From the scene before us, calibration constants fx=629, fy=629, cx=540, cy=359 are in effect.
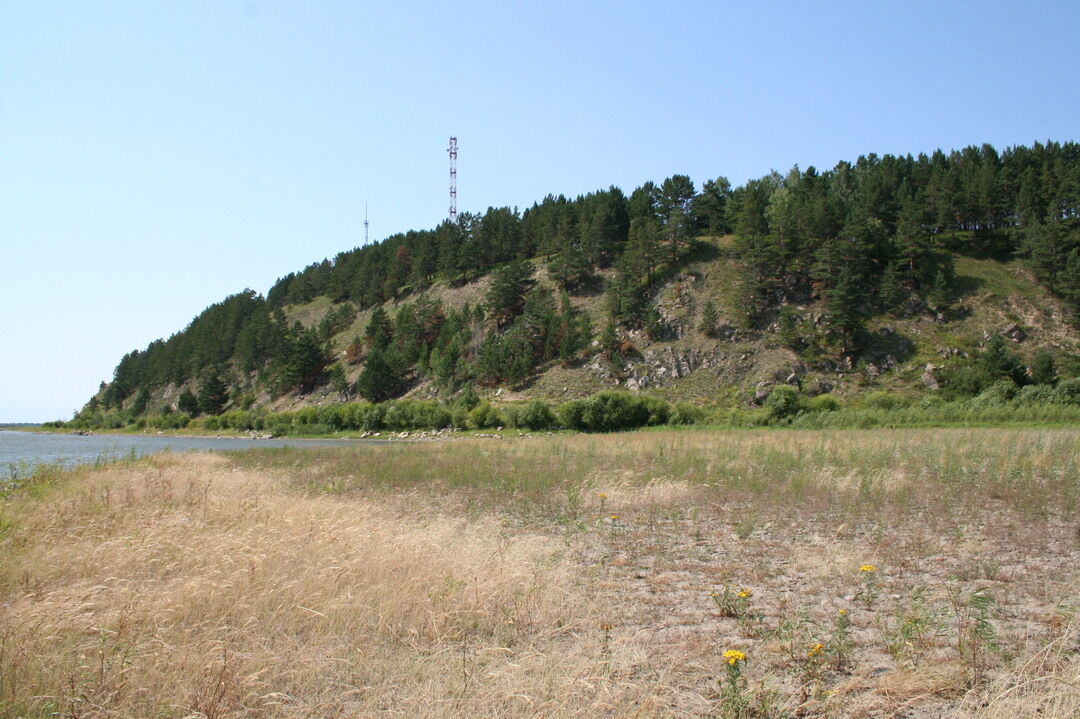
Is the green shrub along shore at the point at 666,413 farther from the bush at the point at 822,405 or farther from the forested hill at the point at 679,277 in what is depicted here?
the forested hill at the point at 679,277

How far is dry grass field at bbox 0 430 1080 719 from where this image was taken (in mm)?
4324

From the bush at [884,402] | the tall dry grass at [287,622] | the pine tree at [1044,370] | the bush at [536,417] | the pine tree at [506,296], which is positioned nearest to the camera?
the tall dry grass at [287,622]

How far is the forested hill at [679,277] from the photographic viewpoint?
7644cm

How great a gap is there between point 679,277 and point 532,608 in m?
85.3

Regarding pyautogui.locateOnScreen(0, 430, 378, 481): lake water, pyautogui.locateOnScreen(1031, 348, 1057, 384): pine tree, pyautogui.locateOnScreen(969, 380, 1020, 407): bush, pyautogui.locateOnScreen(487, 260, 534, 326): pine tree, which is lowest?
pyautogui.locateOnScreen(0, 430, 378, 481): lake water

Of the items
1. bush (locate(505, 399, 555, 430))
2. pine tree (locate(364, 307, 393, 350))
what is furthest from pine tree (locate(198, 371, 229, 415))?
bush (locate(505, 399, 555, 430))

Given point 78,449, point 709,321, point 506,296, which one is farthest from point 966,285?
point 78,449

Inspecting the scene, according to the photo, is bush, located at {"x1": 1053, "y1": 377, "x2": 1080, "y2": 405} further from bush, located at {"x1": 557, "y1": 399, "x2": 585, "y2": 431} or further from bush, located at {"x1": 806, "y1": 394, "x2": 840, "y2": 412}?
bush, located at {"x1": 557, "y1": 399, "x2": 585, "y2": 431}

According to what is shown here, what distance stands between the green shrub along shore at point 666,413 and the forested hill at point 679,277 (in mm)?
9525

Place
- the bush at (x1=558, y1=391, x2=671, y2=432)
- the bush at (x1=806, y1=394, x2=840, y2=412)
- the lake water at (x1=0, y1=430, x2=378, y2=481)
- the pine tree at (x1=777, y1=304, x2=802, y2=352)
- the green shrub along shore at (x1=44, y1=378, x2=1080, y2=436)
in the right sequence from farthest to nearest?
the pine tree at (x1=777, y1=304, x2=802, y2=352), the bush at (x1=558, y1=391, x2=671, y2=432), the bush at (x1=806, y1=394, x2=840, y2=412), the green shrub along shore at (x1=44, y1=378, x2=1080, y2=436), the lake water at (x1=0, y1=430, x2=378, y2=481)

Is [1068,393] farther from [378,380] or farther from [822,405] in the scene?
[378,380]

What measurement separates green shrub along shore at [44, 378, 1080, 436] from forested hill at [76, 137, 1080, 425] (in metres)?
9.52

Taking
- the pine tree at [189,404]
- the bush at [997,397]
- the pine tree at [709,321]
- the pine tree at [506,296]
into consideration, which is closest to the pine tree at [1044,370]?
the bush at [997,397]

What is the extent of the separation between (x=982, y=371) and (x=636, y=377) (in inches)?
1348
